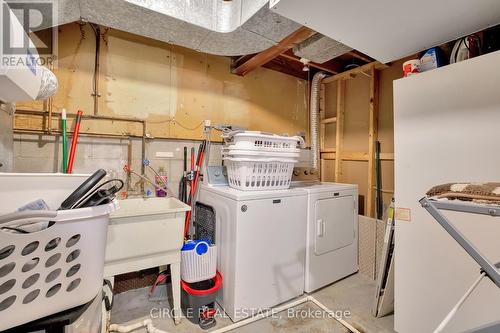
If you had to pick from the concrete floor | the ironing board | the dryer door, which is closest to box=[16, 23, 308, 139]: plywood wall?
the dryer door

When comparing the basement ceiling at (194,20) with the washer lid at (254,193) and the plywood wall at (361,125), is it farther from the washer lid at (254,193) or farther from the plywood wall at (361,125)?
the washer lid at (254,193)

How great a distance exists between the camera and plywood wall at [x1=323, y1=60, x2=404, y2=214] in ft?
8.59

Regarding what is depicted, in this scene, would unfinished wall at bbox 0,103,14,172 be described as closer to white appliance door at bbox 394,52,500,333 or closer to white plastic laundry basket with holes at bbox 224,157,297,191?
white plastic laundry basket with holes at bbox 224,157,297,191

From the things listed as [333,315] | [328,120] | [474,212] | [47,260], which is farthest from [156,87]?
[333,315]

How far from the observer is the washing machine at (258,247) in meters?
1.77

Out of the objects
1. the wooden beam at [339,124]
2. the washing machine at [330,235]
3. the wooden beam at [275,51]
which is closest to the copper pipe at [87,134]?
the wooden beam at [275,51]

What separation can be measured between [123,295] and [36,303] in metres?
1.60

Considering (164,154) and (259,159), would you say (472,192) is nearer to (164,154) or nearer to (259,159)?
(259,159)

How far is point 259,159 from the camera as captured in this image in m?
1.92

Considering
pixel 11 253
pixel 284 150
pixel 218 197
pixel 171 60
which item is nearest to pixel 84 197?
pixel 11 253

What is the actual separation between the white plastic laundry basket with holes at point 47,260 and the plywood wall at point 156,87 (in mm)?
1431

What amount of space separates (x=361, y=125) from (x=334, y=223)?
1.37 m

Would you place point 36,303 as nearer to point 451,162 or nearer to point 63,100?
point 63,100

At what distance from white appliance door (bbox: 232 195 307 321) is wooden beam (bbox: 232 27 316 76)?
139 centimetres
